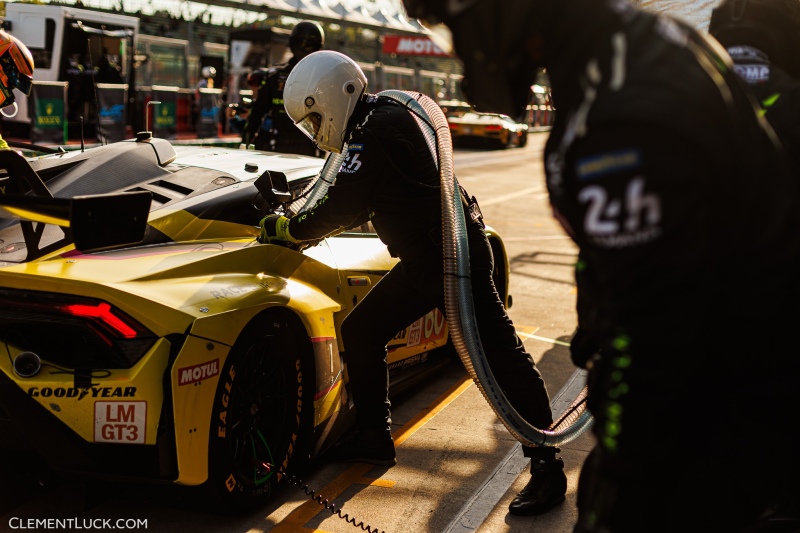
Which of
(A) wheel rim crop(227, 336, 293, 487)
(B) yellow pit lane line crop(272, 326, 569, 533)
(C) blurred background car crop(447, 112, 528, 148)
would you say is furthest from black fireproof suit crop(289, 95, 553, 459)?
(C) blurred background car crop(447, 112, 528, 148)

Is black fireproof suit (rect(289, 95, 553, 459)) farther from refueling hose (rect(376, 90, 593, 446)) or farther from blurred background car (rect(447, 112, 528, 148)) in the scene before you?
blurred background car (rect(447, 112, 528, 148))

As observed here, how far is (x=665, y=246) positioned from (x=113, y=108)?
60.7 feet

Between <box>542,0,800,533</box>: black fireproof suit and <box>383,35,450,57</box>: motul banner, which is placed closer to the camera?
<box>542,0,800,533</box>: black fireproof suit

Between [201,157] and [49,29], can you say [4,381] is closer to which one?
[201,157]

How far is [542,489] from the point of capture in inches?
158

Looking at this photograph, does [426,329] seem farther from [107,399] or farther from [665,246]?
[665,246]

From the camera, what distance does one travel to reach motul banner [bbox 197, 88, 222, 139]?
2203 cm

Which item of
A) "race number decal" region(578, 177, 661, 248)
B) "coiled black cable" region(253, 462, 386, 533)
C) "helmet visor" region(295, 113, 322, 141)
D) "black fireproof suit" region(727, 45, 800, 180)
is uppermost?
"black fireproof suit" region(727, 45, 800, 180)

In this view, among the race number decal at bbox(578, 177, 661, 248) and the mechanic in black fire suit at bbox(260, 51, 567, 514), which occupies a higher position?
the race number decal at bbox(578, 177, 661, 248)

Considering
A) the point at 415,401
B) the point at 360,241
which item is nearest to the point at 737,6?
the point at 360,241

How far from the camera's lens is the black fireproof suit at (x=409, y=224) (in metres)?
3.98

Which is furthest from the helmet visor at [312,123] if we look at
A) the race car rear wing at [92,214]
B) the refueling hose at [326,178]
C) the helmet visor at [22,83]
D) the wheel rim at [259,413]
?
the helmet visor at [22,83]

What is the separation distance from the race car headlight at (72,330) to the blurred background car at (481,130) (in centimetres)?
2647

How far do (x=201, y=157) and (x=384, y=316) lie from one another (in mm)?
1457
